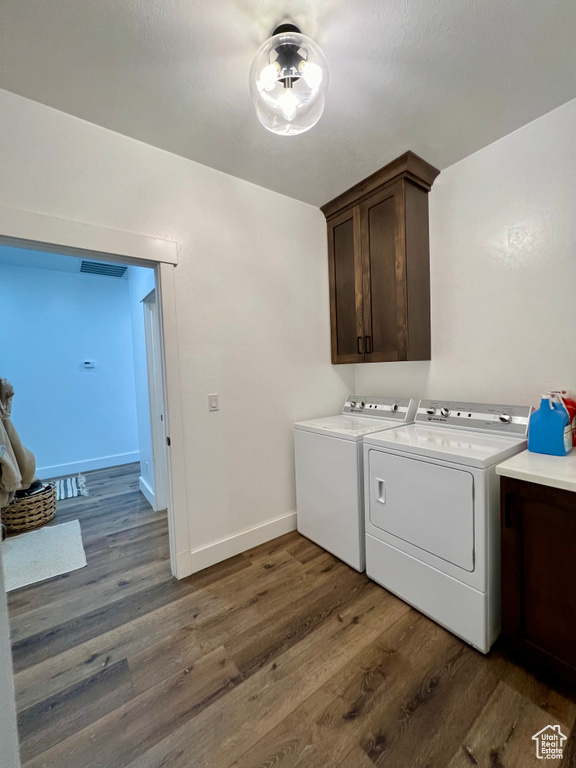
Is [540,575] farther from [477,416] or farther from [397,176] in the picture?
[397,176]

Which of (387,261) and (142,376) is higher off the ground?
(387,261)

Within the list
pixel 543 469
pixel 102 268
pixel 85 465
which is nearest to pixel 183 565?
pixel 543 469

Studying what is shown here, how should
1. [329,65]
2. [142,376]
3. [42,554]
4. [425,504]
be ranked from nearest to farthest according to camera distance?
[329,65] < [425,504] < [42,554] < [142,376]

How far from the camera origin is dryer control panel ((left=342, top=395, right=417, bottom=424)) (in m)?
2.18

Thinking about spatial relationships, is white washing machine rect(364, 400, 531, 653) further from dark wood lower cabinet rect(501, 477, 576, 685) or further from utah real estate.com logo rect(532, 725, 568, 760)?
utah real estate.com logo rect(532, 725, 568, 760)

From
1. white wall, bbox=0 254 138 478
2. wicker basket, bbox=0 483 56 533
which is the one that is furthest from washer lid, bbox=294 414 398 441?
white wall, bbox=0 254 138 478

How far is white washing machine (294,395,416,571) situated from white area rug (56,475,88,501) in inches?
101

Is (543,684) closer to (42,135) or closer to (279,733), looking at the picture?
(279,733)

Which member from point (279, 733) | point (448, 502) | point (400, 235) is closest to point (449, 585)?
point (448, 502)

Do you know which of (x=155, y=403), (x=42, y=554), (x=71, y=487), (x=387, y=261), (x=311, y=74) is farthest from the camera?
(x=71, y=487)

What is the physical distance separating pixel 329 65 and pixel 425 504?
6.63ft

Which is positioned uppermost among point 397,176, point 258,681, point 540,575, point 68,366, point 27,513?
point 397,176

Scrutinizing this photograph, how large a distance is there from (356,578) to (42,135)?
2857mm

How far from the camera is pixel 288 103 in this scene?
1.24 m
